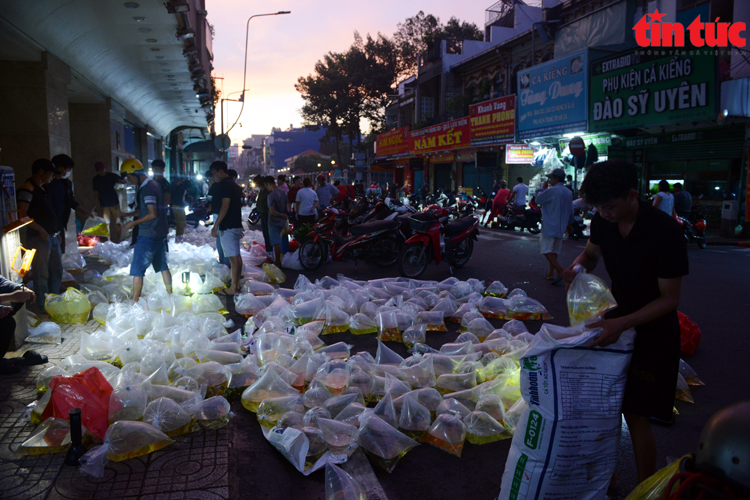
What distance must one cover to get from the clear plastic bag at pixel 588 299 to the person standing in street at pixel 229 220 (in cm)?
501

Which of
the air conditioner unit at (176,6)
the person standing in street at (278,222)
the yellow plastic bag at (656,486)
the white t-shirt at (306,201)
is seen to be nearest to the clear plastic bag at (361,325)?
the yellow plastic bag at (656,486)

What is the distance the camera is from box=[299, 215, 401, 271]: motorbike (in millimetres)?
8281

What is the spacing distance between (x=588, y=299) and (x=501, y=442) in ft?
4.19

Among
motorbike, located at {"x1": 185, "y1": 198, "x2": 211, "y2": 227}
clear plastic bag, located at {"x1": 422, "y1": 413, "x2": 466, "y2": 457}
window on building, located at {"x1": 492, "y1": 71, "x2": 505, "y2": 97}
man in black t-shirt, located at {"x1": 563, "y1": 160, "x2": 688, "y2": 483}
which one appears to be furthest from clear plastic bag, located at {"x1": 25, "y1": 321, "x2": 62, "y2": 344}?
window on building, located at {"x1": 492, "y1": 71, "x2": 505, "y2": 97}

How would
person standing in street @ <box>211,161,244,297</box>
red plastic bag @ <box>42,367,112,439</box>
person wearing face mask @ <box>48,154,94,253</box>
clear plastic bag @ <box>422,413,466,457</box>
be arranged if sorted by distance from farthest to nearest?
person standing in street @ <box>211,161,244,297</box>, person wearing face mask @ <box>48,154,94,253</box>, clear plastic bag @ <box>422,413,466,457</box>, red plastic bag @ <box>42,367,112,439</box>

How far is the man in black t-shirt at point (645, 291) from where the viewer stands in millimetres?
1986

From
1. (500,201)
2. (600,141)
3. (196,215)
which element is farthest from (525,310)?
(600,141)

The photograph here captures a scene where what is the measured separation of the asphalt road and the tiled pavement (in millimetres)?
114

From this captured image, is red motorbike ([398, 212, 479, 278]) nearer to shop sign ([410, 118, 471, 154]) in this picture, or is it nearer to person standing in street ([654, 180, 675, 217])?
person standing in street ([654, 180, 675, 217])

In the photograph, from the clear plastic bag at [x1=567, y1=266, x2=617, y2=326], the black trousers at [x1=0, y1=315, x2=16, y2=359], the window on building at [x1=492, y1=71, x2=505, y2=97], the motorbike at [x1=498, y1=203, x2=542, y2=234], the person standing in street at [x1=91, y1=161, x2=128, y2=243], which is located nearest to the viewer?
the clear plastic bag at [x1=567, y1=266, x2=617, y2=326]

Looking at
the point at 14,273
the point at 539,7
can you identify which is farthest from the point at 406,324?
the point at 539,7

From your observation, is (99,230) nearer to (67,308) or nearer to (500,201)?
(67,308)

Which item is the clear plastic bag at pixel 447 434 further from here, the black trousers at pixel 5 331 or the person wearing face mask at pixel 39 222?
the person wearing face mask at pixel 39 222

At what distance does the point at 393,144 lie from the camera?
109 feet
